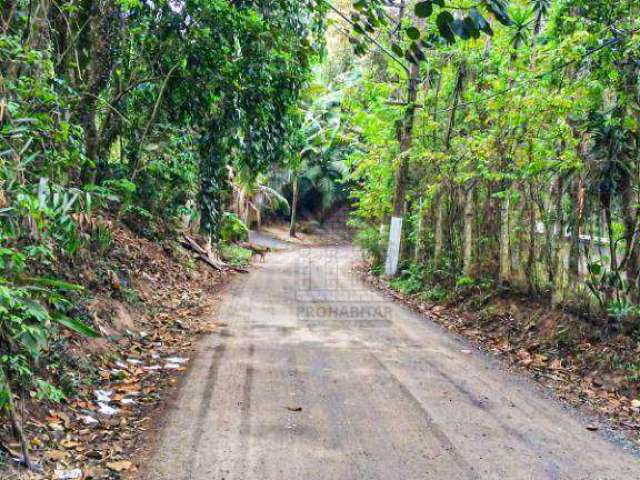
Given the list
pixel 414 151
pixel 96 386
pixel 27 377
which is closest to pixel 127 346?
pixel 96 386

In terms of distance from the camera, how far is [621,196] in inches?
305

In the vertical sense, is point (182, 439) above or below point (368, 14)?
below

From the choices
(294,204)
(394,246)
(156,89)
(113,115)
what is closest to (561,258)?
(156,89)

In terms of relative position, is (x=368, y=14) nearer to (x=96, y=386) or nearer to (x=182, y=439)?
(x=182, y=439)

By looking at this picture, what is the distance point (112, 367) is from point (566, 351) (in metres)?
6.60

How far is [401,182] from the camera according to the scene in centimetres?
1653

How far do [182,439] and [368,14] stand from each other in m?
3.81

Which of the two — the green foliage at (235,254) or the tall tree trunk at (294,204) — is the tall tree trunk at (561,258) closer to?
the green foliage at (235,254)

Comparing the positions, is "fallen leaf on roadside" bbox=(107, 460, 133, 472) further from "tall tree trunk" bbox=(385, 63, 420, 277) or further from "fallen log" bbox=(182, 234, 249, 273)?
"fallen log" bbox=(182, 234, 249, 273)

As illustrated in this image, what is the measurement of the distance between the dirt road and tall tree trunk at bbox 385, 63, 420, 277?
7.91m

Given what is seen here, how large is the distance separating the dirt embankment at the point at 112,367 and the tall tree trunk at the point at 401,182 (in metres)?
6.97

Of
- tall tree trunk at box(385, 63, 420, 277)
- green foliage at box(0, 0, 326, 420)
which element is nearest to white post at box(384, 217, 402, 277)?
tall tree trunk at box(385, 63, 420, 277)

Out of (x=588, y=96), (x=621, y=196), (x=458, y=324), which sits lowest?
(x=458, y=324)

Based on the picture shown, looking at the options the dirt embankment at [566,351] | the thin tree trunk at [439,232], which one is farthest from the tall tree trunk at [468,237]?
the thin tree trunk at [439,232]
